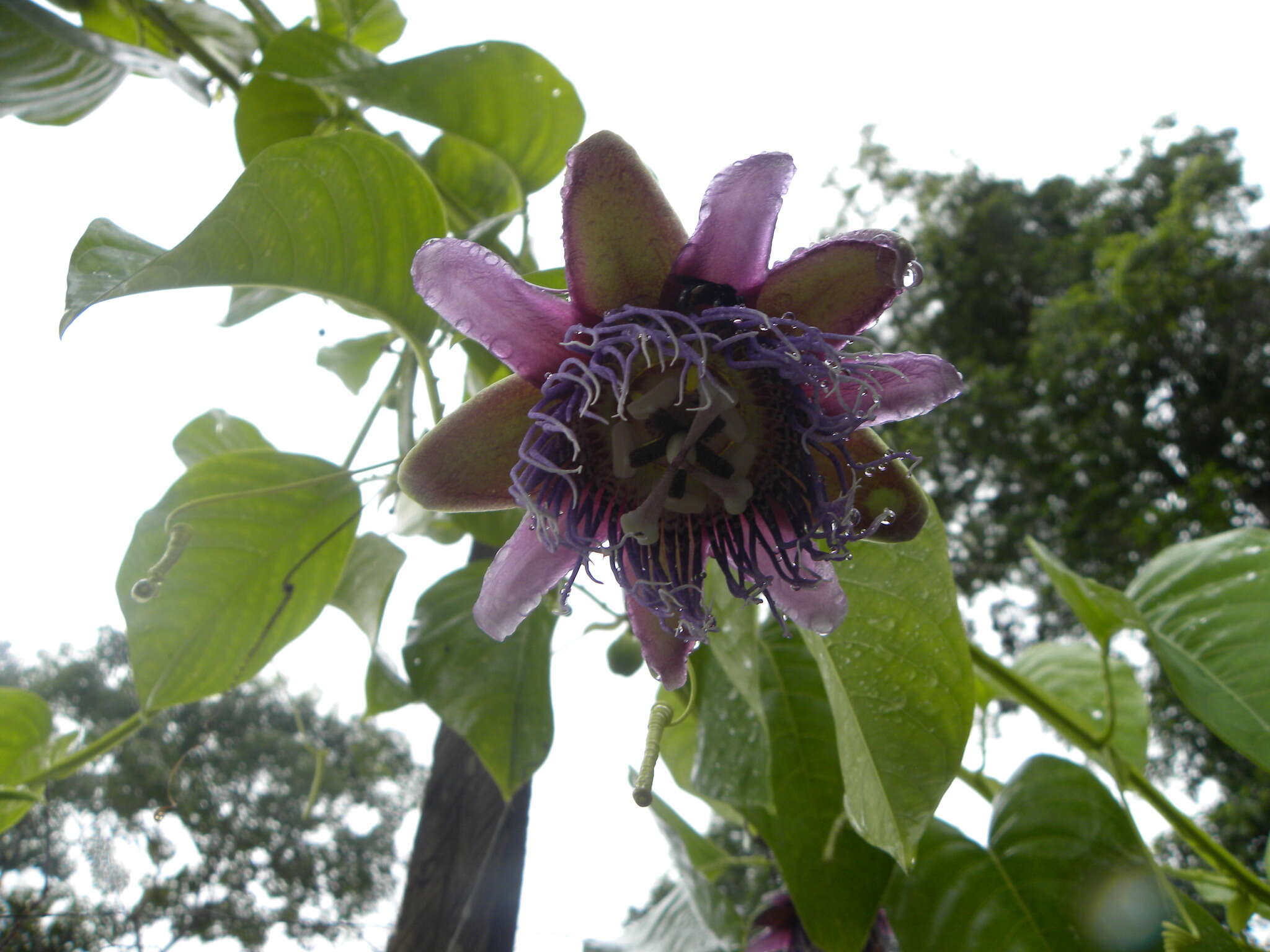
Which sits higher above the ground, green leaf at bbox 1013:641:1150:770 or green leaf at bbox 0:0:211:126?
green leaf at bbox 0:0:211:126

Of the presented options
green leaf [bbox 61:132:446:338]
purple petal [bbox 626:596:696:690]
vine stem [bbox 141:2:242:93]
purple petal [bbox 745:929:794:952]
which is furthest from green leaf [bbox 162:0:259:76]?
purple petal [bbox 745:929:794:952]

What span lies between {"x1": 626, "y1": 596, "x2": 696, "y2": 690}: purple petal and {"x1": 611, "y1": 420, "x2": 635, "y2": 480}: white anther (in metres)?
0.12

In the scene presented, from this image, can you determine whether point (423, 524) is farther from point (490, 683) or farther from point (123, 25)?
point (123, 25)

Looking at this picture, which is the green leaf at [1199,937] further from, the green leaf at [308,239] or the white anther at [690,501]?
the green leaf at [308,239]

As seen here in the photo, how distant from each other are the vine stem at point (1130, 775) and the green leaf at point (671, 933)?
1.76ft

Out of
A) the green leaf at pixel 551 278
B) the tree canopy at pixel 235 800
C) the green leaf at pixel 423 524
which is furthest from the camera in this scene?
the tree canopy at pixel 235 800

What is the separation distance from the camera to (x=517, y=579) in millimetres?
733

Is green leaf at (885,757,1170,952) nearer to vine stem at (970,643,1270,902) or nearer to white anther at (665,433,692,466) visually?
vine stem at (970,643,1270,902)

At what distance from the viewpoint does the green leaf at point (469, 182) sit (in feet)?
4.38

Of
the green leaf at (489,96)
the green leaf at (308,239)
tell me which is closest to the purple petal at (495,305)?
the green leaf at (308,239)

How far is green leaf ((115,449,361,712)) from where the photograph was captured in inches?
40.4

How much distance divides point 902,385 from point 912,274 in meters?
0.09

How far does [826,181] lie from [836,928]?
50.4 feet

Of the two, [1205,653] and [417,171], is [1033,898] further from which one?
[417,171]
